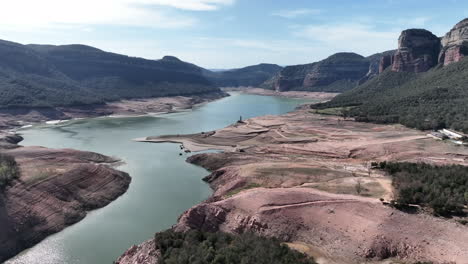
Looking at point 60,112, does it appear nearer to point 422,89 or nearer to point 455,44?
point 422,89

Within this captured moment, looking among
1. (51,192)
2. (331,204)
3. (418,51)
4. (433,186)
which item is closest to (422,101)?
(418,51)

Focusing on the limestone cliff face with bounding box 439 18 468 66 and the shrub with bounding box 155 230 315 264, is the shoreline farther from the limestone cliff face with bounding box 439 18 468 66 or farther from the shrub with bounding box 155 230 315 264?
the limestone cliff face with bounding box 439 18 468 66

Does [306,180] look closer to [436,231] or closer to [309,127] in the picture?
[436,231]

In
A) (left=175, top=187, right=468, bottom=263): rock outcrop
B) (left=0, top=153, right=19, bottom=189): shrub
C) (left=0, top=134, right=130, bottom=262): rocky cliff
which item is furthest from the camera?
(left=0, top=153, right=19, bottom=189): shrub

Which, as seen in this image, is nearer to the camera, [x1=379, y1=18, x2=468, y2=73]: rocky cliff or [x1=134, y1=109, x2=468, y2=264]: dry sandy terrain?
[x1=134, y1=109, x2=468, y2=264]: dry sandy terrain

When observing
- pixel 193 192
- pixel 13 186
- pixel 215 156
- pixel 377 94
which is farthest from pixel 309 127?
pixel 13 186

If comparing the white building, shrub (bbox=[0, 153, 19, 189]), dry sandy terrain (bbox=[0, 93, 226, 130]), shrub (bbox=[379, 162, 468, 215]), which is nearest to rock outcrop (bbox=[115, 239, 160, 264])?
Answer: shrub (bbox=[0, 153, 19, 189])

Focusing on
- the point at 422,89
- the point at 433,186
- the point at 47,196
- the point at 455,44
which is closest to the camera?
the point at 433,186
